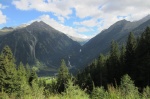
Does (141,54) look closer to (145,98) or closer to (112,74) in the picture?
(112,74)

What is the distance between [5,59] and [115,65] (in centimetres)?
2987

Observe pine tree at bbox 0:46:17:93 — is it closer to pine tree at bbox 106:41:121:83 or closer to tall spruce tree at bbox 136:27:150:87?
pine tree at bbox 106:41:121:83

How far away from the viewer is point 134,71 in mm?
57906

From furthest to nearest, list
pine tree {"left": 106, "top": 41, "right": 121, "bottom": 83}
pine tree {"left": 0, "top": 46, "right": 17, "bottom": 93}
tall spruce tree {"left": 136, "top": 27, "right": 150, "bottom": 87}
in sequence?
pine tree {"left": 106, "top": 41, "right": 121, "bottom": 83} → pine tree {"left": 0, "top": 46, "right": 17, "bottom": 93} → tall spruce tree {"left": 136, "top": 27, "right": 150, "bottom": 87}

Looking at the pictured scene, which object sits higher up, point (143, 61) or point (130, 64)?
point (143, 61)

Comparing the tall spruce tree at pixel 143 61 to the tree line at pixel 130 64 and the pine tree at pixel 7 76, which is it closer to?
the tree line at pixel 130 64

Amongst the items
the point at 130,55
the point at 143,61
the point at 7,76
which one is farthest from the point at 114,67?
the point at 7,76

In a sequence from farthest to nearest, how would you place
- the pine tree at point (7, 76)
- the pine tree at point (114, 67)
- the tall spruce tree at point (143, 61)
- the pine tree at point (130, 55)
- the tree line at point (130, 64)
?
1. the pine tree at point (114, 67)
2. the pine tree at point (130, 55)
3. the pine tree at point (7, 76)
4. the tree line at point (130, 64)
5. the tall spruce tree at point (143, 61)

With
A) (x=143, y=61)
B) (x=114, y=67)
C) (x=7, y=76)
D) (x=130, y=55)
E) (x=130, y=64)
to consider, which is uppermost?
(x=130, y=55)

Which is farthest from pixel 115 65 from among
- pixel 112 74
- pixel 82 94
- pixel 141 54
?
pixel 82 94

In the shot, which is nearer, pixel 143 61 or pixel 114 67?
pixel 143 61

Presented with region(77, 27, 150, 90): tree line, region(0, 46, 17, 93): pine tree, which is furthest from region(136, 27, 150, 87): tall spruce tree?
region(0, 46, 17, 93): pine tree

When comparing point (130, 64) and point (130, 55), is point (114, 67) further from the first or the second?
point (130, 55)

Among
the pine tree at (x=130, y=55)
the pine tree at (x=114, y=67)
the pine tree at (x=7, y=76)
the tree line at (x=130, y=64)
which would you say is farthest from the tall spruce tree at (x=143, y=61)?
the pine tree at (x=7, y=76)
